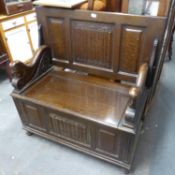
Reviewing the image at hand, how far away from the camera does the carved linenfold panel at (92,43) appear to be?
1370 millimetres

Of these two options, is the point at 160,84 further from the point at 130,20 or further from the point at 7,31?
the point at 7,31

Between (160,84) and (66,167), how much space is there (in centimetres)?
147

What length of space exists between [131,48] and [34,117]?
893mm

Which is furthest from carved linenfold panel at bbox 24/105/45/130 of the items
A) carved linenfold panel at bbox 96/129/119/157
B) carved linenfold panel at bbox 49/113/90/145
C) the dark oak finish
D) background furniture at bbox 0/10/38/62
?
background furniture at bbox 0/10/38/62

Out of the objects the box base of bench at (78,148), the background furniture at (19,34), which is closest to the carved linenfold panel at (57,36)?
the box base of bench at (78,148)

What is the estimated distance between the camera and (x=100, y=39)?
55.2 inches

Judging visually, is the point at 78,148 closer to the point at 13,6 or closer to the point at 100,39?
the point at 100,39

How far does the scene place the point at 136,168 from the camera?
1.37m

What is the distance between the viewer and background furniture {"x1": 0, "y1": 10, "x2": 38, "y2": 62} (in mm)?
2197

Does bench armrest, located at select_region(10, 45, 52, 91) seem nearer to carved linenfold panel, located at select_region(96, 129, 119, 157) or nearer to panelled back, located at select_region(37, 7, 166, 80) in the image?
panelled back, located at select_region(37, 7, 166, 80)

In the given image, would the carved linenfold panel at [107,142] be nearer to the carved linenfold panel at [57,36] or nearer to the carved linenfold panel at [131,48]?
the carved linenfold panel at [131,48]

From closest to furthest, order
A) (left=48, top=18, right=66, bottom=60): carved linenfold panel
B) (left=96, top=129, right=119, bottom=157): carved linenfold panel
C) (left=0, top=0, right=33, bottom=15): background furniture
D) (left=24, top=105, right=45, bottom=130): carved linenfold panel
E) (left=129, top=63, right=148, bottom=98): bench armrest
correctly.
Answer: (left=129, top=63, right=148, bottom=98): bench armrest < (left=96, top=129, right=119, bottom=157): carved linenfold panel < (left=24, top=105, right=45, bottom=130): carved linenfold panel < (left=48, top=18, right=66, bottom=60): carved linenfold panel < (left=0, top=0, right=33, bottom=15): background furniture

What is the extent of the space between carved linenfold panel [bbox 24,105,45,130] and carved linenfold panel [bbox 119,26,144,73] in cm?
72

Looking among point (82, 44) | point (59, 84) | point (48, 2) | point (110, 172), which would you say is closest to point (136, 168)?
point (110, 172)
